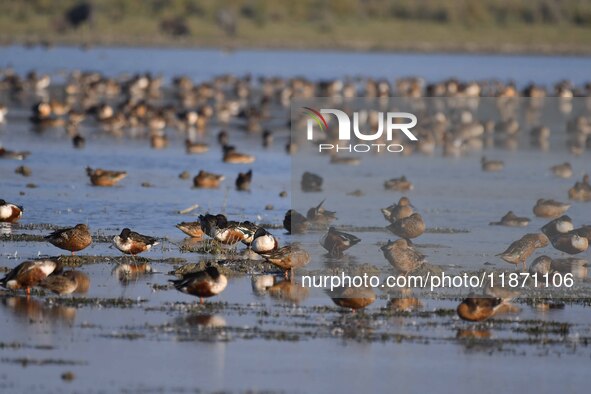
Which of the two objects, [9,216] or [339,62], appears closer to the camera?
[9,216]

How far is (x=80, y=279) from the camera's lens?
46.3 ft

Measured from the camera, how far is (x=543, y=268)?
49.5ft

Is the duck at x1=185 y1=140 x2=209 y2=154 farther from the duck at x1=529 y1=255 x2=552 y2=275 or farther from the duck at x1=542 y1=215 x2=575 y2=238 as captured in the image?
the duck at x1=529 y1=255 x2=552 y2=275

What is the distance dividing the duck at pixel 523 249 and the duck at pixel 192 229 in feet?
13.1

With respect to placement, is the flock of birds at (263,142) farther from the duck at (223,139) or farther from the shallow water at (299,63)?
the shallow water at (299,63)

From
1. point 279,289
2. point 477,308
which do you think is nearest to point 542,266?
point 477,308

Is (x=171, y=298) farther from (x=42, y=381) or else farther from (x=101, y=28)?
(x=101, y=28)

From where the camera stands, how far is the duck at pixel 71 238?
1518cm

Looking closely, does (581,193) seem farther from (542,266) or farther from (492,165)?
(542,266)

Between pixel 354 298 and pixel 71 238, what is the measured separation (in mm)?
4099

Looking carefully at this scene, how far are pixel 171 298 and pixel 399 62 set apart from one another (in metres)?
62.0

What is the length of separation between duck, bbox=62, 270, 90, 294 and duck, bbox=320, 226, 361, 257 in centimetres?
323

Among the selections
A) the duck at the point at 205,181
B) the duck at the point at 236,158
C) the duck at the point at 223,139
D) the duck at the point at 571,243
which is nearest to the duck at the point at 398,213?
the duck at the point at 571,243

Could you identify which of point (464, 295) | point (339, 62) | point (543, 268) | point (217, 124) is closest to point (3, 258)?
point (464, 295)
